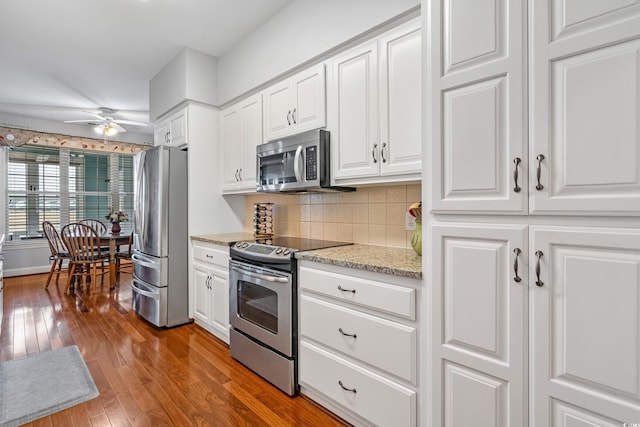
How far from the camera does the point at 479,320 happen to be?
3.91 ft

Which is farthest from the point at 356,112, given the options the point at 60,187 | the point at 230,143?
the point at 60,187

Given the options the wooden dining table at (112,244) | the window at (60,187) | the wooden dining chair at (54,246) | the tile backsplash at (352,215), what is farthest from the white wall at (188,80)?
the window at (60,187)

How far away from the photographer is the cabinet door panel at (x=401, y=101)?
175 cm

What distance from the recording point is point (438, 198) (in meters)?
1.29

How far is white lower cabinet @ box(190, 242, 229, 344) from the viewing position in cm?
270

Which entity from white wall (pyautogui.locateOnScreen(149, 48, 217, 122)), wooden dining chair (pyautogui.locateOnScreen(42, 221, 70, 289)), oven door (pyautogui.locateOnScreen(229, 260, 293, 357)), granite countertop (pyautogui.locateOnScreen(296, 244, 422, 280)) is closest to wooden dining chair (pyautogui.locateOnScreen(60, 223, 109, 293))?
wooden dining chair (pyautogui.locateOnScreen(42, 221, 70, 289))

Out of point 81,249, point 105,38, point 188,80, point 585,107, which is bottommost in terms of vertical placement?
point 81,249

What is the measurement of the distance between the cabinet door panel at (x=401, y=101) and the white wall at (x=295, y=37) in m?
0.16

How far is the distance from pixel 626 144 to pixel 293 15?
2.27 meters

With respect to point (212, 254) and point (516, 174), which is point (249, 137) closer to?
point (212, 254)

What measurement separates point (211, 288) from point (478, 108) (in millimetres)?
2490

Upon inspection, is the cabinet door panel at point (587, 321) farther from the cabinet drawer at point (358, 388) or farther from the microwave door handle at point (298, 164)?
the microwave door handle at point (298, 164)

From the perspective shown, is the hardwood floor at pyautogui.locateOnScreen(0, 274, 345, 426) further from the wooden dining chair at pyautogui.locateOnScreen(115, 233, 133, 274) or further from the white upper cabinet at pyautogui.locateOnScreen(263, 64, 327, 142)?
the white upper cabinet at pyautogui.locateOnScreen(263, 64, 327, 142)

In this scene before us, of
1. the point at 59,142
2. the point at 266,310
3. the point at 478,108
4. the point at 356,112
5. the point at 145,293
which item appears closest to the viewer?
the point at 478,108
